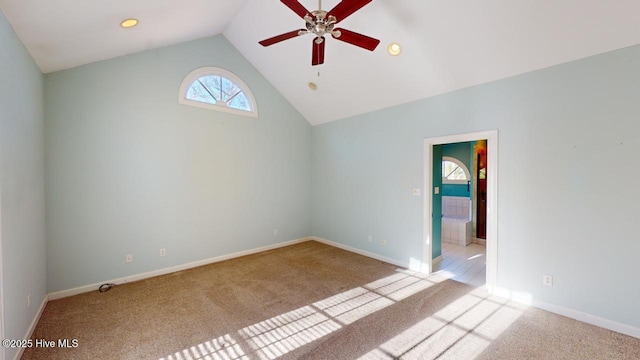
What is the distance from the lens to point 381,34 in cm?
318

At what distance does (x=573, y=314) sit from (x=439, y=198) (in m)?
2.12

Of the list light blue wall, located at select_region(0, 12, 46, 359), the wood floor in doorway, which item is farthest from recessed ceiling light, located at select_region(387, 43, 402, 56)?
light blue wall, located at select_region(0, 12, 46, 359)

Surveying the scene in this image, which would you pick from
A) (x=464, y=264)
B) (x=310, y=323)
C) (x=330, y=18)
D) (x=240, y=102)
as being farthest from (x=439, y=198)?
(x=240, y=102)

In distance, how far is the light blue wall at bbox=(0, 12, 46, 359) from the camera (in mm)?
1917

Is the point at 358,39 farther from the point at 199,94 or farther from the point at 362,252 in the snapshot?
the point at 362,252

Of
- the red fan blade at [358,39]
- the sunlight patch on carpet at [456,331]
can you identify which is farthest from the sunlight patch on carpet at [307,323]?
the red fan blade at [358,39]

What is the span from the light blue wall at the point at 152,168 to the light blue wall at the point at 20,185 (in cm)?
29

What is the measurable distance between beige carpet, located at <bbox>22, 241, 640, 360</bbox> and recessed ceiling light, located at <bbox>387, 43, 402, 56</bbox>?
10.0 ft

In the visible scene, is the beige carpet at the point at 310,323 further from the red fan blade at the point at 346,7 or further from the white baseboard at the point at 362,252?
the red fan blade at the point at 346,7

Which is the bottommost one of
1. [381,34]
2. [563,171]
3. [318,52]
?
[563,171]

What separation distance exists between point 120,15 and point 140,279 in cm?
329

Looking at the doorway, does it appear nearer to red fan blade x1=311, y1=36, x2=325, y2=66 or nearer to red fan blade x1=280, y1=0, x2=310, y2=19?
red fan blade x1=311, y1=36, x2=325, y2=66

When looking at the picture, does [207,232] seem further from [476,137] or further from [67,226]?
[476,137]

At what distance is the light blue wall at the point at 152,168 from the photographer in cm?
319
